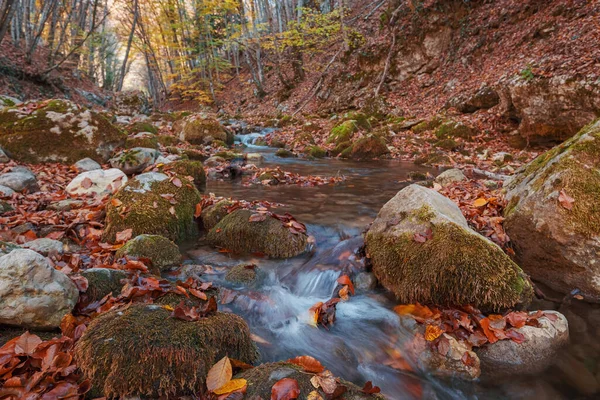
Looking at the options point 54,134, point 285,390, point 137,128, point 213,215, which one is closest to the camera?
point 285,390

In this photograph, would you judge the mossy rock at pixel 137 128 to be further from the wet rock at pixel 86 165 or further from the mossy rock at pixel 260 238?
the mossy rock at pixel 260 238

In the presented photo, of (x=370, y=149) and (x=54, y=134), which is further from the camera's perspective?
(x=370, y=149)

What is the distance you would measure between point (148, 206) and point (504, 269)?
14.2 ft

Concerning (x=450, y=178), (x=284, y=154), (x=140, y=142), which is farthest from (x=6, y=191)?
(x=284, y=154)

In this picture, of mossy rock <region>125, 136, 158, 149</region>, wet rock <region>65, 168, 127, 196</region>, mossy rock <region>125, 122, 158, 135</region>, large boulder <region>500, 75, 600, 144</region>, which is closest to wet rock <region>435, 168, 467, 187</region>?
large boulder <region>500, 75, 600, 144</region>

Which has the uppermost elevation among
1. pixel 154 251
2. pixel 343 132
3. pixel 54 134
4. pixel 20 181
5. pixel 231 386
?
pixel 54 134

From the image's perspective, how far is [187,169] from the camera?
708 cm

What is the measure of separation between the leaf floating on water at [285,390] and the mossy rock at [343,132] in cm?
1176

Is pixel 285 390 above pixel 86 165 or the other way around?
the other way around

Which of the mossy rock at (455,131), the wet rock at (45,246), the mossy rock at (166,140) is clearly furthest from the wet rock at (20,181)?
the mossy rock at (455,131)

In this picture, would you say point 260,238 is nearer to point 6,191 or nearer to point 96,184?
point 96,184

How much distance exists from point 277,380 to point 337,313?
1.69 m

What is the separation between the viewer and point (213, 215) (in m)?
5.10

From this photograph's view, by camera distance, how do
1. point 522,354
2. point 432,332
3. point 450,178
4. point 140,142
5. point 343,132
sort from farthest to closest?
point 343,132 → point 140,142 → point 450,178 → point 432,332 → point 522,354
